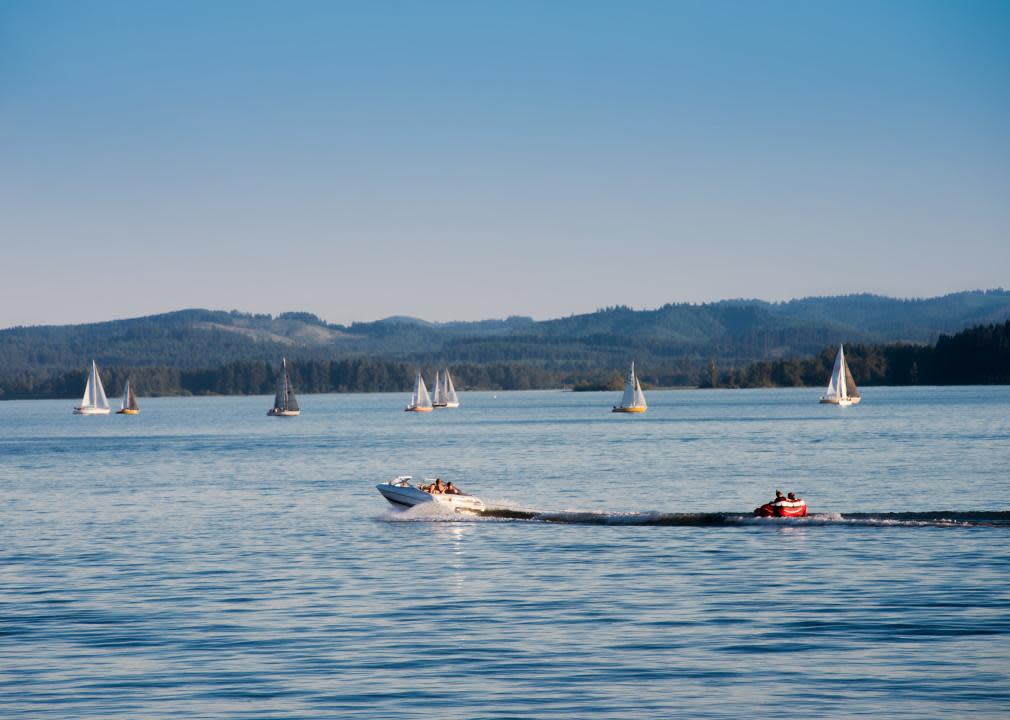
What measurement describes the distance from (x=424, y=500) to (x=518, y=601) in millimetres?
28428

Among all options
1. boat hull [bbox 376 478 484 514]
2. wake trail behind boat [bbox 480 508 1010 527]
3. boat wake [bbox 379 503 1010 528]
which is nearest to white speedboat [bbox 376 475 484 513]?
boat hull [bbox 376 478 484 514]

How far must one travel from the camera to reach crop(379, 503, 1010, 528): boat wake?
199ft

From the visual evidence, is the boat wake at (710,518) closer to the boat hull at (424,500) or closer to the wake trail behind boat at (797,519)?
the wake trail behind boat at (797,519)

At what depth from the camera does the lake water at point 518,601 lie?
28.2 meters

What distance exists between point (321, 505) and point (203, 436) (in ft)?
387

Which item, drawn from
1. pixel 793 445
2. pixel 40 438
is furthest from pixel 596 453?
pixel 40 438

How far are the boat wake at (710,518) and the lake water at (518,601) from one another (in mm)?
182

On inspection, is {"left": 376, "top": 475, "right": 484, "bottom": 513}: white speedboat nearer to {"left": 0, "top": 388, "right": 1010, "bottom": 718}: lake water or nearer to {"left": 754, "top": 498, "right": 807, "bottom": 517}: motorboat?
{"left": 0, "top": 388, "right": 1010, "bottom": 718}: lake water

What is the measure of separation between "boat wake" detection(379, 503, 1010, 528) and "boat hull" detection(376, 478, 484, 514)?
26cm

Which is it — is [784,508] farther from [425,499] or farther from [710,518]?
[425,499]

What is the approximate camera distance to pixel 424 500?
68750mm

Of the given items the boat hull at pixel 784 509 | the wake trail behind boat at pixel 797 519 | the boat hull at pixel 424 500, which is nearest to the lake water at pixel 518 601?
the wake trail behind boat at pixel 797 519

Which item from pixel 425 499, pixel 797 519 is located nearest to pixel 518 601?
pixel 797 519

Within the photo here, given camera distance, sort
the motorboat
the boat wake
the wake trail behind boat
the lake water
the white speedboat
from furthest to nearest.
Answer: the white speedboat < the motorboat < the boat wake < the wake trail behind boat < the lake water
